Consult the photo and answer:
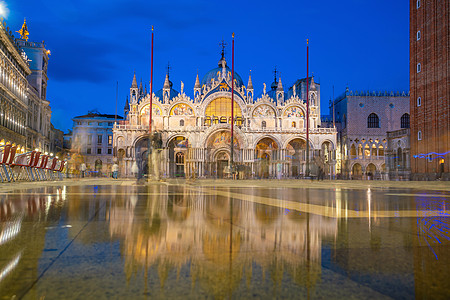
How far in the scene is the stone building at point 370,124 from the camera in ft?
173

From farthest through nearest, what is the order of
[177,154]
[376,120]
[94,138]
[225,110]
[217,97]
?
[94,138]
[376,120]
[177,154]
[225,110]
[217,97]

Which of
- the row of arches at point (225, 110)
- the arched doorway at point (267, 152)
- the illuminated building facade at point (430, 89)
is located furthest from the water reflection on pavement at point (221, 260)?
the row of arches at point (225, 110)

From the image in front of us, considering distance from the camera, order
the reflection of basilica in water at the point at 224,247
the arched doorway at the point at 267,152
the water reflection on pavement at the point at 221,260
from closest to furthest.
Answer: the water reflection on pavement at the point at 221,260 → the reflection of basilica in water at the point at 224,247 → the arched doorway at the point at 267,152

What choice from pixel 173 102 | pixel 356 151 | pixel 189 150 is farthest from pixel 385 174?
pixel 173 102

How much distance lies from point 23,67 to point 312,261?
42040 millimetres

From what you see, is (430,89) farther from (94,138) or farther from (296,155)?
(94,138)

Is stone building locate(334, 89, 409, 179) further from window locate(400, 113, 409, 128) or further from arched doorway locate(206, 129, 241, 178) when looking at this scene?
arched doorway locate(206, 129, 241, 178)

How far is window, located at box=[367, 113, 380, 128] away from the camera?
53562 millimetres

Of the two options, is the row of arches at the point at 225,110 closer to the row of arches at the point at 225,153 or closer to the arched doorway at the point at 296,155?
the row of arches at the point at 225,153

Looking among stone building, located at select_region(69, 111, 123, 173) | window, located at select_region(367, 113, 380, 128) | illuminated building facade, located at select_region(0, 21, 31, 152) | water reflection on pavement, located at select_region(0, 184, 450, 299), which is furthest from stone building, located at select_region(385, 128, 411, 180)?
stone building, located at select_region(69, 111, 123, 173)

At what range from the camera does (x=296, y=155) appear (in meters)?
43.9

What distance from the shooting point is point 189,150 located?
42781 millimetres

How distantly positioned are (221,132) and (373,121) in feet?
86.3

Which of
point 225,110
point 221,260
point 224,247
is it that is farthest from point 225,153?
point 221,260
